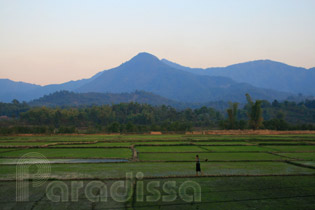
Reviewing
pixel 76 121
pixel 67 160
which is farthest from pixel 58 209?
pixel 76 121

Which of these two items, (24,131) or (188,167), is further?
(24,131)

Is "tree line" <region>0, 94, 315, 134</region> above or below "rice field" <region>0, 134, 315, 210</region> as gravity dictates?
above

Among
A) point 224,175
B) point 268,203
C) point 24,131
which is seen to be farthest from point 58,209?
point 24,131

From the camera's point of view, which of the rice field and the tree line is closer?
the rice field

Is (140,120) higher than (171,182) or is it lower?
higher

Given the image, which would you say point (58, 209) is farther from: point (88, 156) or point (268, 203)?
point (88, 156)

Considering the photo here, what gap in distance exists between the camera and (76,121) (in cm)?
9125

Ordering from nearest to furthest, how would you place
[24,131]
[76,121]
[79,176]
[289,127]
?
1. [79,176]
2. [24,131]
3. [289,127]
4. [76,121]

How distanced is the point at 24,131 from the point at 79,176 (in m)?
49.9

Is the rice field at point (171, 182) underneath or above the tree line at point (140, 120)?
underneath

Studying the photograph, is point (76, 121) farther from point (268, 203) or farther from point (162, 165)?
point (268, 203)

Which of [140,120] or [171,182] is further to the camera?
[140,120]

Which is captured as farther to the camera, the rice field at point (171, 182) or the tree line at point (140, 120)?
the tree line at point (140, 120)

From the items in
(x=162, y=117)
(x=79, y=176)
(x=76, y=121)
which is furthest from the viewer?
(x=162, y=117)
